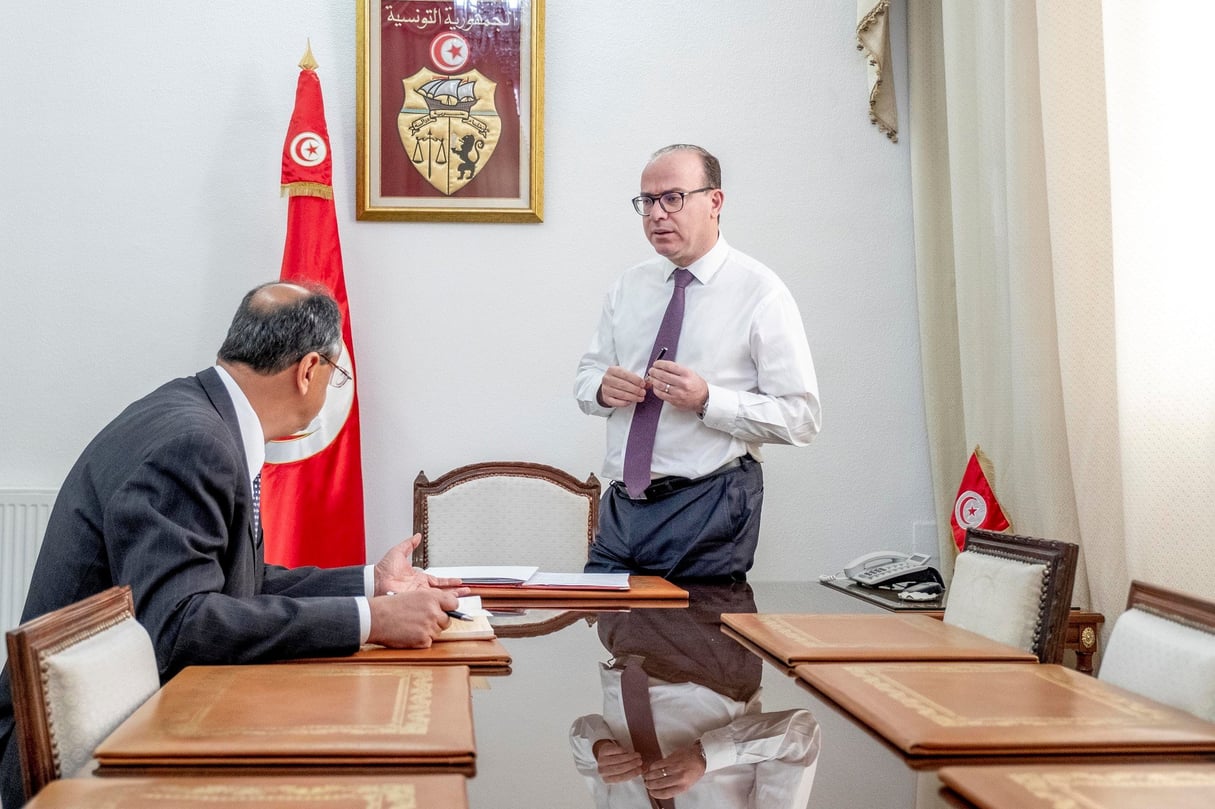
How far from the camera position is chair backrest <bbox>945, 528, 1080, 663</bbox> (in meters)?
1.78

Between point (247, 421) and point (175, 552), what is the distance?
42 cm

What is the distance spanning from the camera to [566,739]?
Result: 1.25 metres

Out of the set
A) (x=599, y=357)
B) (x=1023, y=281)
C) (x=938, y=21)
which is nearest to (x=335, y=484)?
(x=599, y=357)

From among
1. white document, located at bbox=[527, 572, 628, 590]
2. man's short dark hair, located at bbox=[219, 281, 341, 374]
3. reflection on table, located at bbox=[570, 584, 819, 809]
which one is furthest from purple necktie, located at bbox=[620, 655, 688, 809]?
man's short dark hair, located at bbox=[219, 281, 341, 374]

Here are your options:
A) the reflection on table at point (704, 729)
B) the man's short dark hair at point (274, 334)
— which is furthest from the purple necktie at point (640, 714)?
the man's short dark hair at point (274, 334)

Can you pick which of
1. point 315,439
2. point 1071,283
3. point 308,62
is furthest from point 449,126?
point 1071,283

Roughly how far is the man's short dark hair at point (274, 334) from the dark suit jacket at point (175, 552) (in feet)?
0.55

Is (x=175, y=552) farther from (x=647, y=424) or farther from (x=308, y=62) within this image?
(x=308, y=62)

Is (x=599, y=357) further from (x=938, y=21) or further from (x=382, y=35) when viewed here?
(x=938, y=21)

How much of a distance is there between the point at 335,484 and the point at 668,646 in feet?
8.35

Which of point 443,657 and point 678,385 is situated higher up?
point 678,385

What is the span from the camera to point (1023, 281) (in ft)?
12.2

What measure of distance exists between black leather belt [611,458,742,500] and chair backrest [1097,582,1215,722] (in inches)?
61.4

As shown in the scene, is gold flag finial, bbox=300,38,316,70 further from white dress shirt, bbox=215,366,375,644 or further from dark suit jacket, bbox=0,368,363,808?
dark suit jacket, bbox=0,368,363,808
